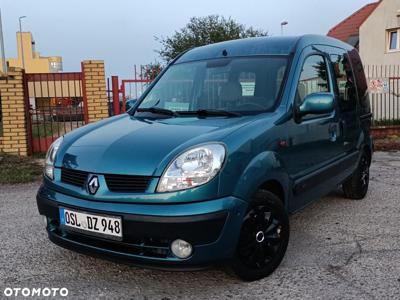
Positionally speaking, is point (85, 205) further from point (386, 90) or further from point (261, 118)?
point (386, 90)

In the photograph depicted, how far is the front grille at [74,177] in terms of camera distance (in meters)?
3.01

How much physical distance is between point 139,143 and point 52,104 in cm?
734

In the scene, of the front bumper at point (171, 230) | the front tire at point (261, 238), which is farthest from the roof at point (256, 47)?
the front bumper at point (171, 230)

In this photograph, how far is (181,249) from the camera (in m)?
2.79

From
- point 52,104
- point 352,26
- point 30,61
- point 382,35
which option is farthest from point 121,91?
point 30,61

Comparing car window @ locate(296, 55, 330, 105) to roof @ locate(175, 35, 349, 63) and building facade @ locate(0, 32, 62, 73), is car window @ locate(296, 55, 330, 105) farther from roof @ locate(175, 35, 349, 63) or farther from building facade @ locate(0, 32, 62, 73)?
building facade @ locate(0, 32, 62, 73)

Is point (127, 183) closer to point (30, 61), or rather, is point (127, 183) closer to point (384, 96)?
point (384, 96)

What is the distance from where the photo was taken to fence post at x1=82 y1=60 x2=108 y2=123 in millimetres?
9281

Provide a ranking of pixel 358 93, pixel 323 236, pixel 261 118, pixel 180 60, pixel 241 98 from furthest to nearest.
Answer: pixel 358 93, pixel 180 60, pixel 323 236, pixel 241 98, pixel 261 118

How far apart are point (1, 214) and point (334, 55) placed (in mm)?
4147

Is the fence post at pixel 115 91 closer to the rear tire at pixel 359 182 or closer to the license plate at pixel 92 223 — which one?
the rear tire at pixel 359 182

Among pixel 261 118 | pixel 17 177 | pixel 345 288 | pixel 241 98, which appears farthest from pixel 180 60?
pixel 17 177

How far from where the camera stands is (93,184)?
9.60 ft

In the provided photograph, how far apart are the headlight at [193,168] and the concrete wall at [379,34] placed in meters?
18.8
